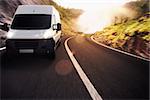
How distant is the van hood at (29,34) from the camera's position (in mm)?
14969

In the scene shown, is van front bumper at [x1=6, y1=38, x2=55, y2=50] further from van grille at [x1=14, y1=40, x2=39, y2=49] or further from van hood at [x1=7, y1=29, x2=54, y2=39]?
van hood at [x1=7, y1=29, x2=54, y2=39]

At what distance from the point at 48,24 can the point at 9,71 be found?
17.9ft

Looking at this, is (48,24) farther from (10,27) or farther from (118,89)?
(118,89)

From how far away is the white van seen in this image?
14.9 meters

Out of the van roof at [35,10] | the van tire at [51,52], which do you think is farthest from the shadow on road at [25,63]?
the van roof at [35,10]

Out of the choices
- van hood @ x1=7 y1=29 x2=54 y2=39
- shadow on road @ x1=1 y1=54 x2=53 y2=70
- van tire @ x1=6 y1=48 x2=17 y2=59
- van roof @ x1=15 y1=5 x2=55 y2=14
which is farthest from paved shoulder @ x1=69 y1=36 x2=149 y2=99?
van roof @ x1=15 y1=5 x2=55 y2=14

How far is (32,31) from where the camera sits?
1537cm

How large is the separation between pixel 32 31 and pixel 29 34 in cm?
33

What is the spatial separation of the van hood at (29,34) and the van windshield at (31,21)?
586 millimetres

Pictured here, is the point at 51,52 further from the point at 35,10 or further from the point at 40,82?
the point at 40,82

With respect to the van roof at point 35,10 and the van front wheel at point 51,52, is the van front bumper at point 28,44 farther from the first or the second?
the van roof at point 35,10

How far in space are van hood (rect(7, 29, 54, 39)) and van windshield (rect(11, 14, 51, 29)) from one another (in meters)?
0.59

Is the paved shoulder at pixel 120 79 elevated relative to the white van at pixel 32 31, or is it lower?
lower

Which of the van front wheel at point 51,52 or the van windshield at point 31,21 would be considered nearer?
the van front wheel at point 51,52
